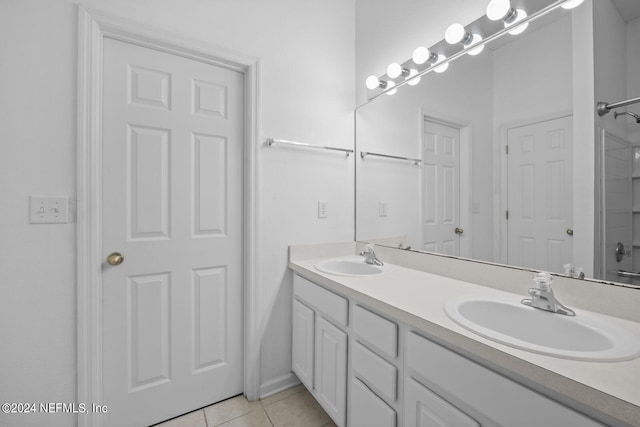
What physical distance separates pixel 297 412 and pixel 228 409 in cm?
39

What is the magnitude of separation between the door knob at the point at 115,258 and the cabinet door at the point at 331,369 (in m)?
1.02

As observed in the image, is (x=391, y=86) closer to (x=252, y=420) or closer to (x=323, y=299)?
(x=323, y=299)

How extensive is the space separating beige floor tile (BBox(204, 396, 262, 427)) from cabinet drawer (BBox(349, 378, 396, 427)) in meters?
0.68

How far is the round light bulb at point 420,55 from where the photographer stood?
57.6 inches

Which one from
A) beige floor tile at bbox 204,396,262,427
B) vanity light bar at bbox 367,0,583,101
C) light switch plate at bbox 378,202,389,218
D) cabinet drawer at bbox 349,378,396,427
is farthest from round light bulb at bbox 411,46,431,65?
beige floor tile at bbox 204,396,262,427

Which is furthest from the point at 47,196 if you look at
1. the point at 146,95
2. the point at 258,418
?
the point at 258,418

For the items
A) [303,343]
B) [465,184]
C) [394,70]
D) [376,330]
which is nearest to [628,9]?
[465,184]

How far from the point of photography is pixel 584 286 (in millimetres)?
930

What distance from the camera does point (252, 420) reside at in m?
1.45

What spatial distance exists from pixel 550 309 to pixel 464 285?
36cm

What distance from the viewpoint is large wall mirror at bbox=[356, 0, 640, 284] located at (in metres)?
0.88

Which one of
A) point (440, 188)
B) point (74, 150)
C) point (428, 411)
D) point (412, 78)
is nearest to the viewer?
point (428, 411)

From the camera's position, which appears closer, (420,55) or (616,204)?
(616,204)

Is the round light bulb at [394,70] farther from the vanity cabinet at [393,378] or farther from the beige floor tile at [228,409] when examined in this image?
the beige floor tile at [228,409]
